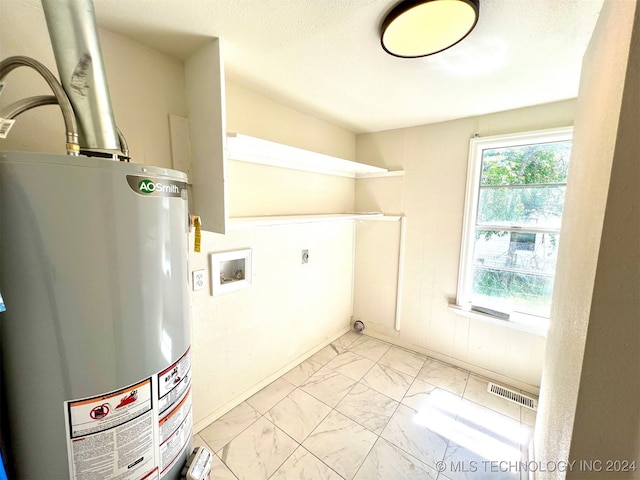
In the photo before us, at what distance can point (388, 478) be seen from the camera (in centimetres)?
138

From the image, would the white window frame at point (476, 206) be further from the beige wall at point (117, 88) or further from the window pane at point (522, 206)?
the beige wall at point (117, 88)

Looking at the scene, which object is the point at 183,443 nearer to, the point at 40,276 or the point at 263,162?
the point at 40,276

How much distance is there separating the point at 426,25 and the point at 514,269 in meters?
1.96

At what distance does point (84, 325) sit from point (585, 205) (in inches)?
59.0

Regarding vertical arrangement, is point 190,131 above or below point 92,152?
above

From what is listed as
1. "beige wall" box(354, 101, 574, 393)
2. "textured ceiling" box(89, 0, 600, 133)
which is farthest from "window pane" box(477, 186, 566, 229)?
"textured ceiling" box(89, 0, 600, 133)

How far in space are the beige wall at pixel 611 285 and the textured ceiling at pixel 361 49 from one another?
38 cm

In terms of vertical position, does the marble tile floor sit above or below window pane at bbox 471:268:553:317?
below

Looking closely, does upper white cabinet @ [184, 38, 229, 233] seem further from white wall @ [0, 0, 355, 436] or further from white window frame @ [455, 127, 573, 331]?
white window frame @ [455, 127, 573, 331]

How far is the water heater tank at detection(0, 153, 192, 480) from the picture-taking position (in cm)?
56

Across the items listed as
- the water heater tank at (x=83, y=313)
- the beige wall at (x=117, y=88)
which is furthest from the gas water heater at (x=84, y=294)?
the beige wall at (x=117, y=88)

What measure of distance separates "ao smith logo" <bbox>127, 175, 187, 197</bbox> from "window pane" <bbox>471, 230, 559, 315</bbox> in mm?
2351

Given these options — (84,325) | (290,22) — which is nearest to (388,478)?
(84,325)

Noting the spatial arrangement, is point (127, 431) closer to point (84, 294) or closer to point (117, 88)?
point (84, 294)
